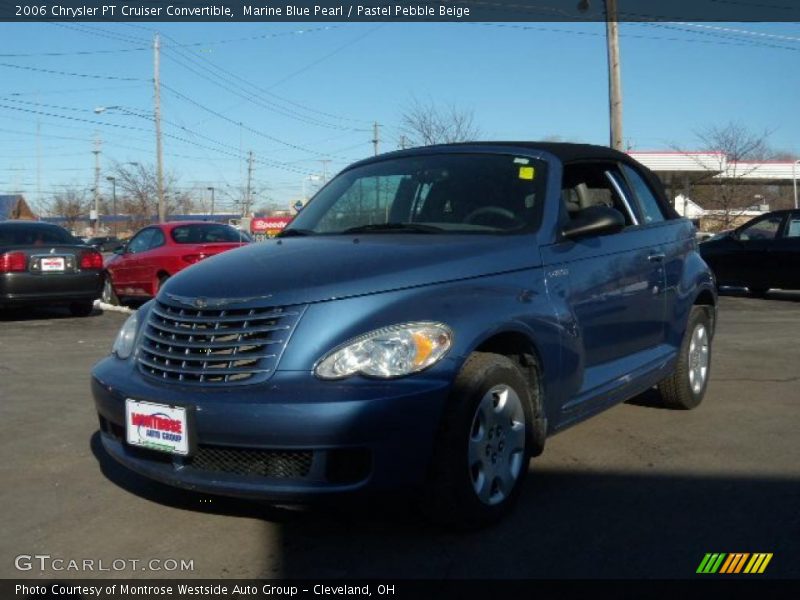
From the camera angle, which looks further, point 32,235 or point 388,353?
point 32,235

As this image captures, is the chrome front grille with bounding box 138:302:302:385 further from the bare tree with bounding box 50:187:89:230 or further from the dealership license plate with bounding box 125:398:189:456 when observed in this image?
the bare tree with bounding box 50:187:89:230

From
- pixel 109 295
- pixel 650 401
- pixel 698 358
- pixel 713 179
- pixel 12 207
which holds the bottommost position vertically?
pixel 650 401

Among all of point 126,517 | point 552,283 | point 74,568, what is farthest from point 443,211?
point 74,568

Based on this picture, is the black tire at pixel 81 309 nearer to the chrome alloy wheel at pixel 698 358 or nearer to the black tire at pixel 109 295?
the black tire at pixel 109 295

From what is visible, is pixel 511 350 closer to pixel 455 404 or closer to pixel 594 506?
pixel 455 404

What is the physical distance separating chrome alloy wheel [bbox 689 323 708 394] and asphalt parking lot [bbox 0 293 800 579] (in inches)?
8.6

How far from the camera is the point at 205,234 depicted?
13.5 m

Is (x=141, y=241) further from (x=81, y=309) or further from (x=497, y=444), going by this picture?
(x=497, y=444)

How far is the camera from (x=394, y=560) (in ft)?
11.0

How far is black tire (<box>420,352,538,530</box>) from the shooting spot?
3.36 metres

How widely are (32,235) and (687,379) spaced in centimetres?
928

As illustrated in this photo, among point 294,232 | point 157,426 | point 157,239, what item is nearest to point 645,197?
point 294,232

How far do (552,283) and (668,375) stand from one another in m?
1.88

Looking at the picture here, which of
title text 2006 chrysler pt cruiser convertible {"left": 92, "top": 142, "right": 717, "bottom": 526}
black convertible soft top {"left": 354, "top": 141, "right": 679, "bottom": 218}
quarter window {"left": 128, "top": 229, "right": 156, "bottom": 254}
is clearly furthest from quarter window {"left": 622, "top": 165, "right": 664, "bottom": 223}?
quarter window {"left": 128, "top": 229, "right": 156, "bottom": 254}
